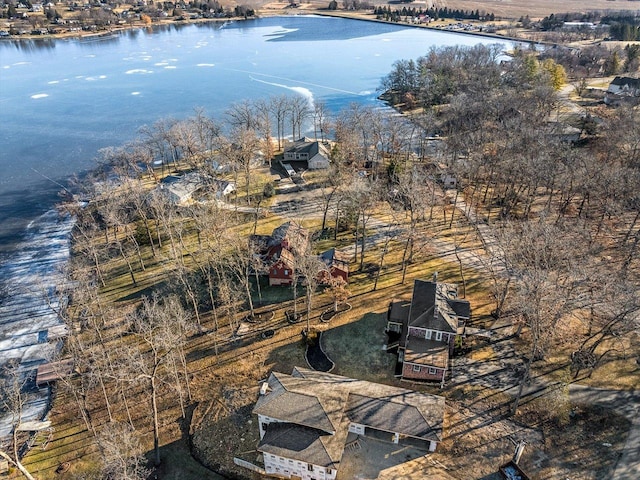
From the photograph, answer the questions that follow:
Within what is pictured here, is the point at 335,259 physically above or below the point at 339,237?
above

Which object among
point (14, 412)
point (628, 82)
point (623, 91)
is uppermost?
point (628, 82)

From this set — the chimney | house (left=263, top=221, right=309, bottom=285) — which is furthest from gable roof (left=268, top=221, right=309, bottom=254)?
the chimney

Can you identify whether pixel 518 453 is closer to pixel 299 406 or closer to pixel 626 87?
pixel 299 406

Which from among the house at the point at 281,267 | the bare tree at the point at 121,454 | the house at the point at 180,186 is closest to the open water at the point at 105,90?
the house at the point at 180,186

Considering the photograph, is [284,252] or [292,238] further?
[292,238]

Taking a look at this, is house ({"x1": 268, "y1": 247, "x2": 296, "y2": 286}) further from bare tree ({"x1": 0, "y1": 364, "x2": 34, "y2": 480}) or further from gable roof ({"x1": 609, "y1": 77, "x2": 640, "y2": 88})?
gable roof ({"x1": 609, "y1": 77, "x2": 640, "y2": 88})

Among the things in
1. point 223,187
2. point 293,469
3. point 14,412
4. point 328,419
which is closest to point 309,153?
point 223,187
